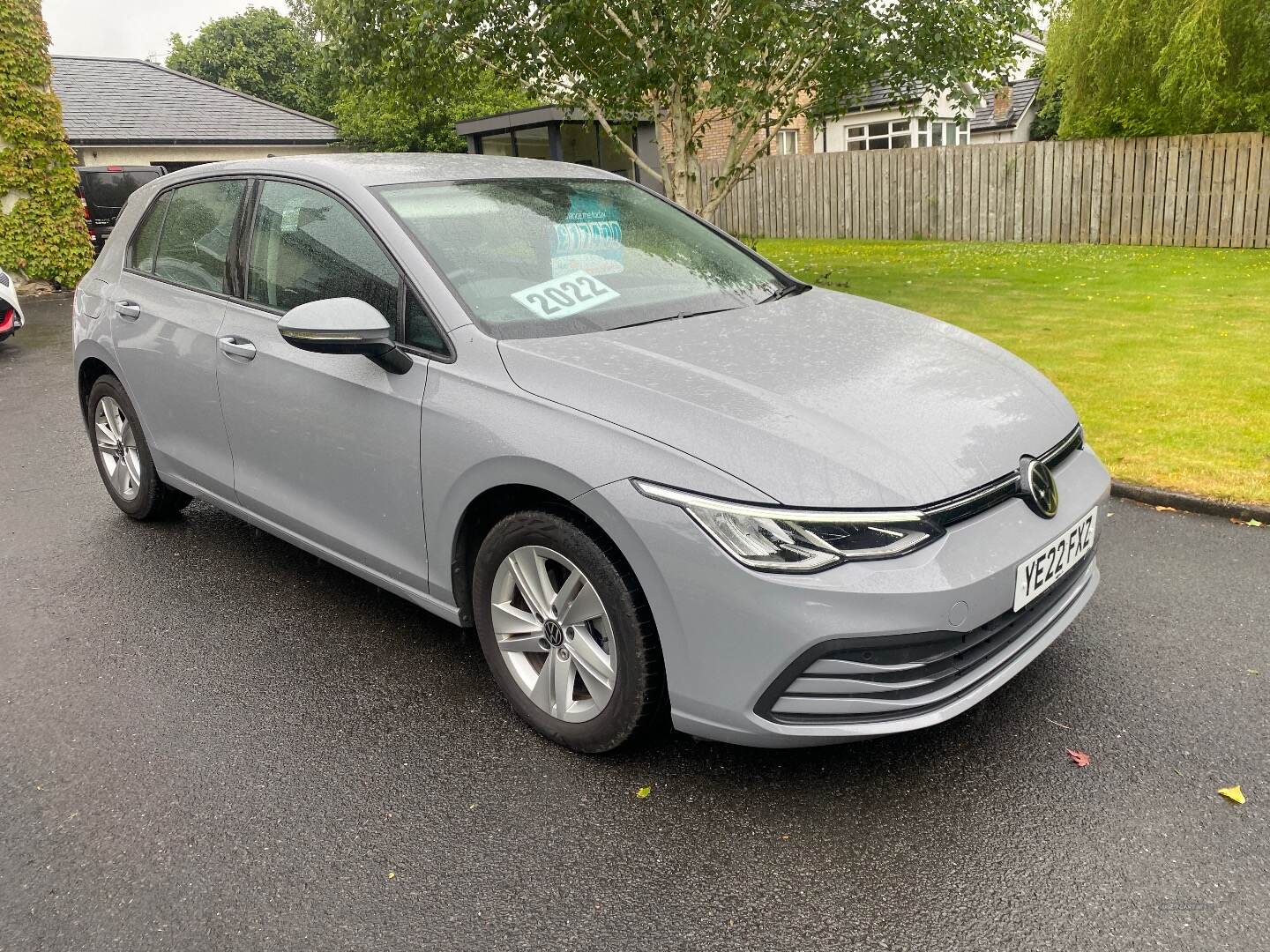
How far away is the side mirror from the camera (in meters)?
3.20

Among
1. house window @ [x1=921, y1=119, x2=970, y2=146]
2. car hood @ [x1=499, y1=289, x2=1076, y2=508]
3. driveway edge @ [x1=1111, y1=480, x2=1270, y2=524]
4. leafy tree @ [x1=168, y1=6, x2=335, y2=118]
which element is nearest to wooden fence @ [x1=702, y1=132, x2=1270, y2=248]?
driveway edge @ [x1=1111, y1=480, x2=1270, y2=524]

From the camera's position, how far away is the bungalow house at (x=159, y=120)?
28.5 metres

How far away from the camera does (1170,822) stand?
2.77m

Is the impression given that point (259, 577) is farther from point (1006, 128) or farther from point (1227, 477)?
point (1006, 128)

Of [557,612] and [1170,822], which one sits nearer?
[1170,822]

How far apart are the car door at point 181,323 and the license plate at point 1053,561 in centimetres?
307

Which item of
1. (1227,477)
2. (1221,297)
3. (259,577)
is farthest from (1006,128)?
(259,577)

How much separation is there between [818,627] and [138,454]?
12.7 ft

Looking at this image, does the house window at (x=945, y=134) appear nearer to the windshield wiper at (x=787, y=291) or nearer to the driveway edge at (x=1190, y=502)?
the driveway edge at (x=1190, y=502)

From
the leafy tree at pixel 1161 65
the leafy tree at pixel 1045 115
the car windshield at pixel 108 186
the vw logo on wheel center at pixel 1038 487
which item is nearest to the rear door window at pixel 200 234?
the vw logo on wheel center at pixel 1038 487

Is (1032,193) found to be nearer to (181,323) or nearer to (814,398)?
(181,323)

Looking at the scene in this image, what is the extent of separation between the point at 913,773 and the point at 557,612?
3.74ft

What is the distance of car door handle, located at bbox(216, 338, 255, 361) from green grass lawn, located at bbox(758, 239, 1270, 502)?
429 cm

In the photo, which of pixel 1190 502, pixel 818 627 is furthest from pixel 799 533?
pixel 1190 502
